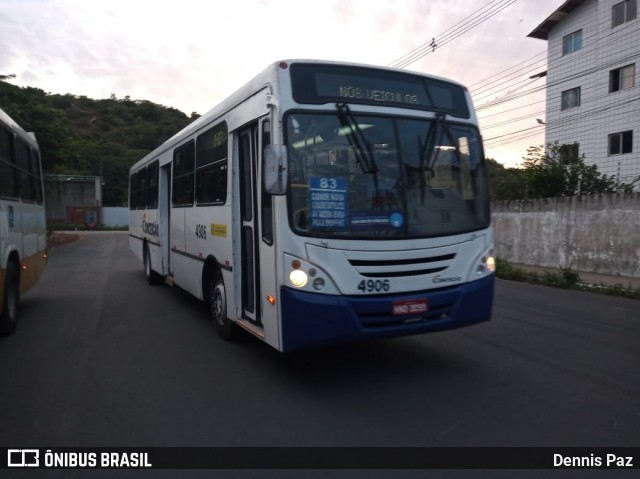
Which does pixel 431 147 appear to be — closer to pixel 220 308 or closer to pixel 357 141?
pixel 357 141

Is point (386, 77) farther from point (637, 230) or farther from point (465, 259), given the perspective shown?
point (637, 230)

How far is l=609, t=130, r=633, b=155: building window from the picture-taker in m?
27.3

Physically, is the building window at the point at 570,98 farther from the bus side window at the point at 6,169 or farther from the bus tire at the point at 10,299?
the bus tire at the point at 10,299

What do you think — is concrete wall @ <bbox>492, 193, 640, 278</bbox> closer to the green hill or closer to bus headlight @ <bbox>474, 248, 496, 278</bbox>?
bus headlight @ <bbox>474, 248, 496, 278</bbox>

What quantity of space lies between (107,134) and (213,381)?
100 metres

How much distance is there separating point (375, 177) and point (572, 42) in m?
30.9

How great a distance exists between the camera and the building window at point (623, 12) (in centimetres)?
2690

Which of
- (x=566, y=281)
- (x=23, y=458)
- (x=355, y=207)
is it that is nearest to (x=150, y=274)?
(x=355, y=207)

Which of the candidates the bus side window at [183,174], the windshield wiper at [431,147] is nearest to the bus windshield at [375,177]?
the windshield wiper at [431,147]

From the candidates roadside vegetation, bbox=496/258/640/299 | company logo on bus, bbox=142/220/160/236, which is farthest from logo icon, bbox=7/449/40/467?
roadside vegetation, bbox=496/258/640/299

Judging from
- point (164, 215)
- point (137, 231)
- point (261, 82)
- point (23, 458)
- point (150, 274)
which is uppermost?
point (261, 82)

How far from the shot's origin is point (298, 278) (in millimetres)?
5070

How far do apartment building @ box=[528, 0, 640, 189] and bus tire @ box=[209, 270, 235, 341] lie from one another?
23.4 m

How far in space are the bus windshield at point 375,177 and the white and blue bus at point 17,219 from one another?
4437 millimetres
